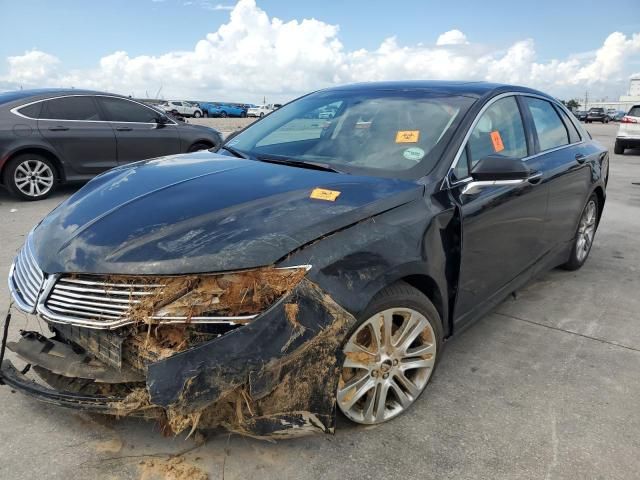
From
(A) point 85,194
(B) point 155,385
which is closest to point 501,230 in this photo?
(B) point 155,385

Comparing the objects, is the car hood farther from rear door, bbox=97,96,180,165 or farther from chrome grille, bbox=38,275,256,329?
rear door, bbox=97,96,180,165

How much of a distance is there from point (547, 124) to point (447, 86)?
1.17 metres

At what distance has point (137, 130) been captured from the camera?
27.3ft

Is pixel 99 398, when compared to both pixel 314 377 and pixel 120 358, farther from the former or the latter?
pixel 314 377

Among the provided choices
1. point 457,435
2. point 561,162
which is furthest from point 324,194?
point 561,162

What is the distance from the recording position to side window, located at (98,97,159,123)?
8.05 meters

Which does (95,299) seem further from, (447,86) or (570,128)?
(570,128)

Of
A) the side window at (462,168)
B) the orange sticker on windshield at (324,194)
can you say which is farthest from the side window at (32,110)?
the side window at (462,168)

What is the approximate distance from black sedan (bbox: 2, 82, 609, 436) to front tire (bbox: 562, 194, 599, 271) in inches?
63.5

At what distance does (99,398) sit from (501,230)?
235cm

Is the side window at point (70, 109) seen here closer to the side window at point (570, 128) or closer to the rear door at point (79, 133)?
the rear door at point (79, 133)

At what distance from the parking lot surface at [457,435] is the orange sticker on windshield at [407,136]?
4.48 feet

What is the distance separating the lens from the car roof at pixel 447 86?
325cm

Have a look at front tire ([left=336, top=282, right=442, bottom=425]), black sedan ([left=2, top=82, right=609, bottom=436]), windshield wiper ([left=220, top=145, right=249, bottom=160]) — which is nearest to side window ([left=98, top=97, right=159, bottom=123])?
windshield wiper ([left=220, top=145, right=249, bottom=160])
